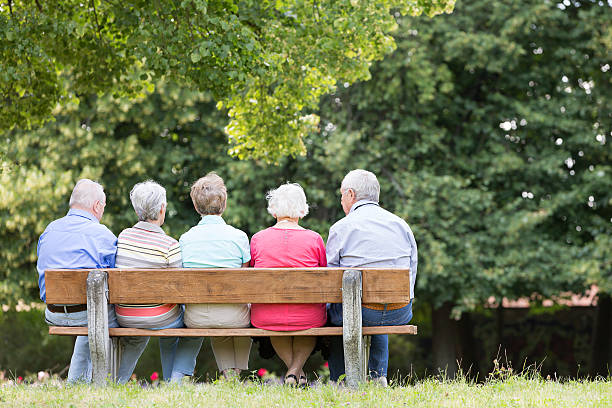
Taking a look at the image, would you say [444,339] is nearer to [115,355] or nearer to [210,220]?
[210,220]

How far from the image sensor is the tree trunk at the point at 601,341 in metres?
16.2

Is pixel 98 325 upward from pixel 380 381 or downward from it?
upward

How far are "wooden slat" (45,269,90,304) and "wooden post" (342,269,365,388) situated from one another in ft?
5.87

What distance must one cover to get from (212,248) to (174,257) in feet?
0.92

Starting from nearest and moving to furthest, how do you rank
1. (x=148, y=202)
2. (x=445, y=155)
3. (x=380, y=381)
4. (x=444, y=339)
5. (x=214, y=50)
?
(x=380, y=381)
(x=148, y=202)
(x=214, y=50)
(x=445, y=155)
(x=444, y=339)

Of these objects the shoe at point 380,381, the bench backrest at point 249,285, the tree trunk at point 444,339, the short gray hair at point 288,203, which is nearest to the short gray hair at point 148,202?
the bench backrest at point 249,285

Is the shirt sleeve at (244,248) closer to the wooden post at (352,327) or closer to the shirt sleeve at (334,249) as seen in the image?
the shirt sleeve at (334,249)

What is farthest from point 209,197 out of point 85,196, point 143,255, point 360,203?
point 360,203

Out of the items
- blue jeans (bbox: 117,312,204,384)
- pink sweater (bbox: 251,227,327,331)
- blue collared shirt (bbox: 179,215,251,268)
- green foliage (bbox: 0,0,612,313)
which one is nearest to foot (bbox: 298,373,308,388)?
pink sweater (bbox: 251,227,327,331)

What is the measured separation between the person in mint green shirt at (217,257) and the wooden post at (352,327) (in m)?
0.75

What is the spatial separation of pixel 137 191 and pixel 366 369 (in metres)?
2.10

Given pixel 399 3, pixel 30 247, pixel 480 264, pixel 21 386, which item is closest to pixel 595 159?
pixel 480 264

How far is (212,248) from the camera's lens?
5.44 meters

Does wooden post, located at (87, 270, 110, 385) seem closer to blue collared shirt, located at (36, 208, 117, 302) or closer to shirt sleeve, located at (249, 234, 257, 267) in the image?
blue collared shirt, located at (36, 208, 117, 302)
